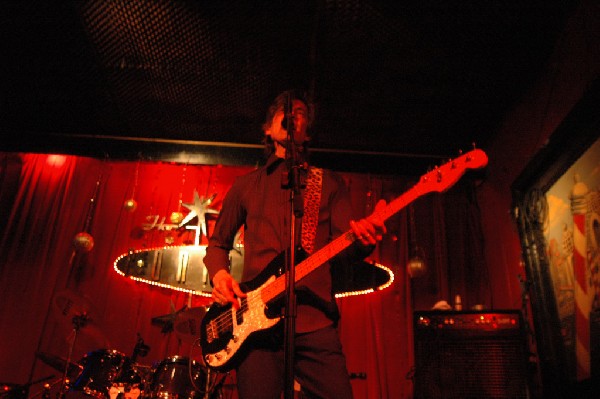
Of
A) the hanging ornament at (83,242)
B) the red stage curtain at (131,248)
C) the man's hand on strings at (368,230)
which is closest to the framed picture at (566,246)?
the red stage curtain at (131,248)

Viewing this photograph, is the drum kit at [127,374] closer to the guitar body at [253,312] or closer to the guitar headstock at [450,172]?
the guitar body at [253,312]

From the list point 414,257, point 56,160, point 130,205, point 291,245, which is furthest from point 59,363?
point 414,257

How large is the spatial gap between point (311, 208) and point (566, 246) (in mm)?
2286

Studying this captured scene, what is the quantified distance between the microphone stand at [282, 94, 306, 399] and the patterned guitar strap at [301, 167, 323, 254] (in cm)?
49

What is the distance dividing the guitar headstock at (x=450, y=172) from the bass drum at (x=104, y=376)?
2603 millimetres

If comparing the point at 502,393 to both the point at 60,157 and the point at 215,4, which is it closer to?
the point at 215,4

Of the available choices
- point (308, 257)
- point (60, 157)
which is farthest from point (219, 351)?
point (60, 157)

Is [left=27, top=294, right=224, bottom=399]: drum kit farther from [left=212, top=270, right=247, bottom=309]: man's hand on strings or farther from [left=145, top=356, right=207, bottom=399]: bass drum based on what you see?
[left=212, top=270, right=247, bottom=309]: man's hand on strings

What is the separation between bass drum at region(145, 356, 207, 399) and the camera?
3379 mm

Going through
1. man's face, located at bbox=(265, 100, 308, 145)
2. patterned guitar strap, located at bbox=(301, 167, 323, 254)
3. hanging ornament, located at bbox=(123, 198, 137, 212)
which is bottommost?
patterned guitar strap, located at bbox=(301, 167, 323, 254)

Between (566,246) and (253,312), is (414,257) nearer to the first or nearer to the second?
(566,246)

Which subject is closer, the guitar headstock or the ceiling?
the guitar headstock

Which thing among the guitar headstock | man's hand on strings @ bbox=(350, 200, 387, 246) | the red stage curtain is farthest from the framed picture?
man's hand on strings @ bbox=(350, 200, 387, 246)

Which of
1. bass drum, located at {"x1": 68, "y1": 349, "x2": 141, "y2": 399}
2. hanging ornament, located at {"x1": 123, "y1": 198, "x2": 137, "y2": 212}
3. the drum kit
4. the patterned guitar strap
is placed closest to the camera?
the patterned guitar strap
